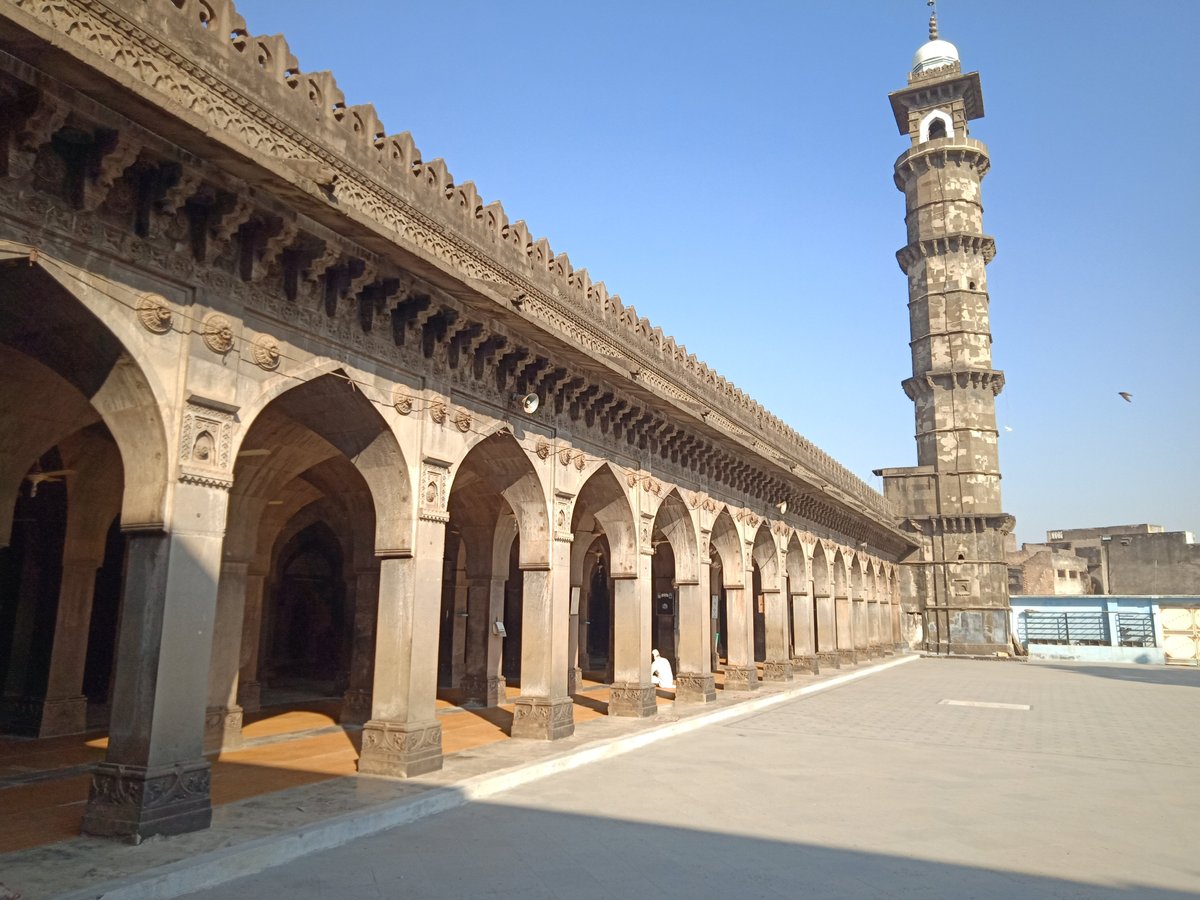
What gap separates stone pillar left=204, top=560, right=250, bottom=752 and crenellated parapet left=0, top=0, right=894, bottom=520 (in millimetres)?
4191

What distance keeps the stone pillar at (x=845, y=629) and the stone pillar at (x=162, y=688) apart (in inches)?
938

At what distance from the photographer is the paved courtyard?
18.9 feet

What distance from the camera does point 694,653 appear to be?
1614 cm

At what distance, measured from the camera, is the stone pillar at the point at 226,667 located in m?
9.98

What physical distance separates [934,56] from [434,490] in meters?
43.7

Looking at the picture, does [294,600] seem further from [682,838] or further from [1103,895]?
[1103,895]

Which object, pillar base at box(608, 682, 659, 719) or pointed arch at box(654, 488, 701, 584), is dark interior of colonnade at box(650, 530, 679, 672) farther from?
pillar base at box(608, 682, 659, 719)

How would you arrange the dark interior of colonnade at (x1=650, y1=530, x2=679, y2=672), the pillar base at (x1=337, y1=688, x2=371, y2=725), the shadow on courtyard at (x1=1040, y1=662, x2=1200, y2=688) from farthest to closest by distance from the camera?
1. the dark interior of colonnade at (x1=650, y1=530, x2=679, y2=672)
2. the shadow on courtyard at (x1=1040, y1=662, x2=1200, y2=688)
3. the pillar base at (x1=337, y1=688, x2=371, y2=725)

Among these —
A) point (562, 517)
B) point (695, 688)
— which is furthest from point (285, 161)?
point (695, 688)

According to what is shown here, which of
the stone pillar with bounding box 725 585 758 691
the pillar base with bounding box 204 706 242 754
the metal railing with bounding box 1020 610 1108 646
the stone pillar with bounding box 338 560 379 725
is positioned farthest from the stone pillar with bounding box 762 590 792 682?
the metal railing with bounding box 1020 610 1108 646

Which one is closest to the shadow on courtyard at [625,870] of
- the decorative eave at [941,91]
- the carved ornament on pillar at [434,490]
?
the carved ornament on pillar at [434,490]

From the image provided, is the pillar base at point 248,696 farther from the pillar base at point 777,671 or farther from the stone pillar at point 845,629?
the stone pillar at point 845,629

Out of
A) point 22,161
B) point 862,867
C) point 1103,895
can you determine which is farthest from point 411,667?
point 1103,895

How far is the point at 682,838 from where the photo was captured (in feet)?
22.8
